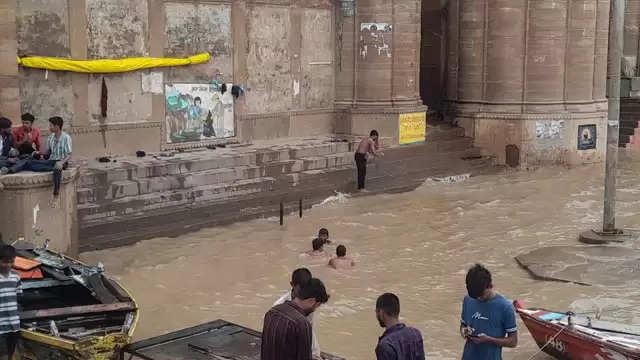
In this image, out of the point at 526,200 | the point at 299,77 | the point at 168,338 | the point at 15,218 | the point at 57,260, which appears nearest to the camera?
the point at 168,338

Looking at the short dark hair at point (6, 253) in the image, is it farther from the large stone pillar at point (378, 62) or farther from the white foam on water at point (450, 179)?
the large stone pillar at point (378, 62)

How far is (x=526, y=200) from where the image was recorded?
18484 millimetres

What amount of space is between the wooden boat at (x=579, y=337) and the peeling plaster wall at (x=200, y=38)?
1169cm

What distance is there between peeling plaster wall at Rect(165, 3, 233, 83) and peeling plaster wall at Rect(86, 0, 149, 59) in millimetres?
666

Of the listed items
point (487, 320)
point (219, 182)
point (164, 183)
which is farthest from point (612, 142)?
point (487, 320)

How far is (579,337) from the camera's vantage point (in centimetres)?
801

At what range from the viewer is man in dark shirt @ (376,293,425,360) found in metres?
5.12

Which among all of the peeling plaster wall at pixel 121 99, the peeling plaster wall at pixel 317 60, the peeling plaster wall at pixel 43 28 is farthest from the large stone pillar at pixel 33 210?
the peeling plaster wall at pixel 317 60

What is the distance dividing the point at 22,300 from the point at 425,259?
685cm

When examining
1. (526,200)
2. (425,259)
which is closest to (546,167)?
(526,200)

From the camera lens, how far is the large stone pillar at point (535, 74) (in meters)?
23.0

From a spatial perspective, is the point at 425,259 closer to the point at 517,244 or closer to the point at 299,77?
the point at 517,244

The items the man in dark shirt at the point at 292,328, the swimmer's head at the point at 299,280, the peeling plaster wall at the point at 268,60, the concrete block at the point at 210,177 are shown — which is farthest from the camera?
the peeling plaster wall at the point at 268,60

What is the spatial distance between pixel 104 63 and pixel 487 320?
12.5 meters
